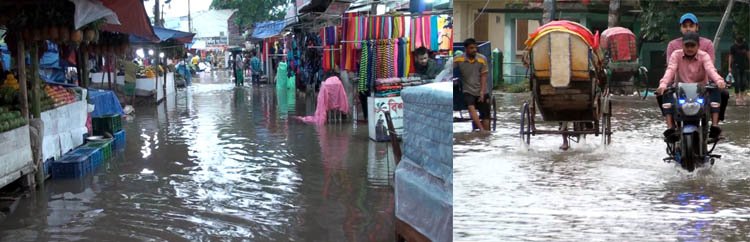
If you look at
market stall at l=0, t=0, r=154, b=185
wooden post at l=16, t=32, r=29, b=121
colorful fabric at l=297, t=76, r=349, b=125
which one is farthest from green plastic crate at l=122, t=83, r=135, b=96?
wooden post at l=16, t=32, r=29, b=121

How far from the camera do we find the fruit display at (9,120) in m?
6.71

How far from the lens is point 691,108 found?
6.00 meters

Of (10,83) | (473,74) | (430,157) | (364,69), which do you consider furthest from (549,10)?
(364,69)

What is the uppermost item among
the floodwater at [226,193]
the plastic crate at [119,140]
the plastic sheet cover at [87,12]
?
the plastic sheet cover at [87,12]

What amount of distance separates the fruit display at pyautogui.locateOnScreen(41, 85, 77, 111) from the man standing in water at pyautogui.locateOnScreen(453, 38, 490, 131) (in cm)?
619

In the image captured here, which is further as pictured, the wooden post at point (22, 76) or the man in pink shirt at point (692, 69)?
the wooden post at point (22, 76)

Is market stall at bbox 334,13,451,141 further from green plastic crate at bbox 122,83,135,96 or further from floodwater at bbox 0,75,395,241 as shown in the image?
green plastic crate at bbox 122,83,135,96

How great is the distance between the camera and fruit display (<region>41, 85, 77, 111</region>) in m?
8.21

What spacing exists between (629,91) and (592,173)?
6.23m

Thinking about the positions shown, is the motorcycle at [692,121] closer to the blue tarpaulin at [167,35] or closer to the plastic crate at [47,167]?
the plastic crate at [47,167]

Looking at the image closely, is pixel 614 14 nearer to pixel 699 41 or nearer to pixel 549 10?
pixel 549 10

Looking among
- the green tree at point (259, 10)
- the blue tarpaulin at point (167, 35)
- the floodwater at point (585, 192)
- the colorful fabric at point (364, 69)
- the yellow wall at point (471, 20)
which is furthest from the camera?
the green tree at point (259, 10)

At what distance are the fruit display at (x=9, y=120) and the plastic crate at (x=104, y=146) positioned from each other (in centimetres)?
171

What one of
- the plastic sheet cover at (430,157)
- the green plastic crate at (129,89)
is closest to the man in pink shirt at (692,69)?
the plastic sheet cover at (430,157)
